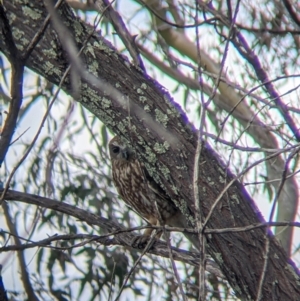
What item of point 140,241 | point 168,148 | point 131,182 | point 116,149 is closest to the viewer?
point 168,148

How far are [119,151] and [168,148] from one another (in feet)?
5.33

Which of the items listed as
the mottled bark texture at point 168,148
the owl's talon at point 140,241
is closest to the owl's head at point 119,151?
the owl's talon at point 140,241

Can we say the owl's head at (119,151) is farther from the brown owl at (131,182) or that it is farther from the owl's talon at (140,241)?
the owl's talon at (140,241)

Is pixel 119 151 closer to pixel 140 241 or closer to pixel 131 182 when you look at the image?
pixel 131 182

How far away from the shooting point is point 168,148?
90.3 inches

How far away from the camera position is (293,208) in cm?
408

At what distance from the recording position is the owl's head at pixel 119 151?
3.83 m

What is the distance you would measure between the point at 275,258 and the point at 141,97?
604mm

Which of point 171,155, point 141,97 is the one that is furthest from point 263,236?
point 141,97

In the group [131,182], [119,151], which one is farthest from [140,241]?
[119,151]

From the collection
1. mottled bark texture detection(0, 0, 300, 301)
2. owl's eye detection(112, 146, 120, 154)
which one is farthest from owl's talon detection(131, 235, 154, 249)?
mottled bark texture detection(0, 0, 300, 301)

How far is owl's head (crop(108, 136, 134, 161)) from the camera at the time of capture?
383 cm

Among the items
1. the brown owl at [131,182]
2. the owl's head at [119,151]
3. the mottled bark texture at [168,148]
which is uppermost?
the owl's head at [119,151]

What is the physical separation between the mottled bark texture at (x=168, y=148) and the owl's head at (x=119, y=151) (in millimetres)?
1460
